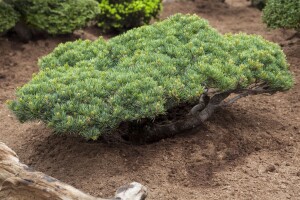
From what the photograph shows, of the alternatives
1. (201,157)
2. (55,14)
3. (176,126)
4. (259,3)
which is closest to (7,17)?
(55,14)

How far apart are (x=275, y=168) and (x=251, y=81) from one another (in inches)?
32.7

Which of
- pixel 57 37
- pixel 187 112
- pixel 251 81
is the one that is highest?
pixel 251 81

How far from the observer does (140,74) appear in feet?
15.5

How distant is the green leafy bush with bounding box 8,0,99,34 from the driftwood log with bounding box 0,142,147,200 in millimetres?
4389

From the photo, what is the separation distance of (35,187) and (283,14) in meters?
4.84

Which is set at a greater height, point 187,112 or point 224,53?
point 224,53

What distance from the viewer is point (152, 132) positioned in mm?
5113

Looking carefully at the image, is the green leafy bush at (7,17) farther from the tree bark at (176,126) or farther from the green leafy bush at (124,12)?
the tree bark at (176,126)

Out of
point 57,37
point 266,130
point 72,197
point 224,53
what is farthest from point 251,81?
point 57,37

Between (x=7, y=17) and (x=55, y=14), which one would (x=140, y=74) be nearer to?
(x=7, y=17)

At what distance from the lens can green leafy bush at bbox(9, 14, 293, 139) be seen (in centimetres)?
440

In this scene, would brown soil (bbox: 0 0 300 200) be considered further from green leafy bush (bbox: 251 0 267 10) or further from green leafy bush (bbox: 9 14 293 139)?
green leafy bush (bbox: 251 0 267 10)

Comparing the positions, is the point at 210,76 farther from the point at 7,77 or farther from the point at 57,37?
the point at 57,37

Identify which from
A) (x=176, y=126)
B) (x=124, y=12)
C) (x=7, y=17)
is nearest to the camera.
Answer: (x=176, y=126)
